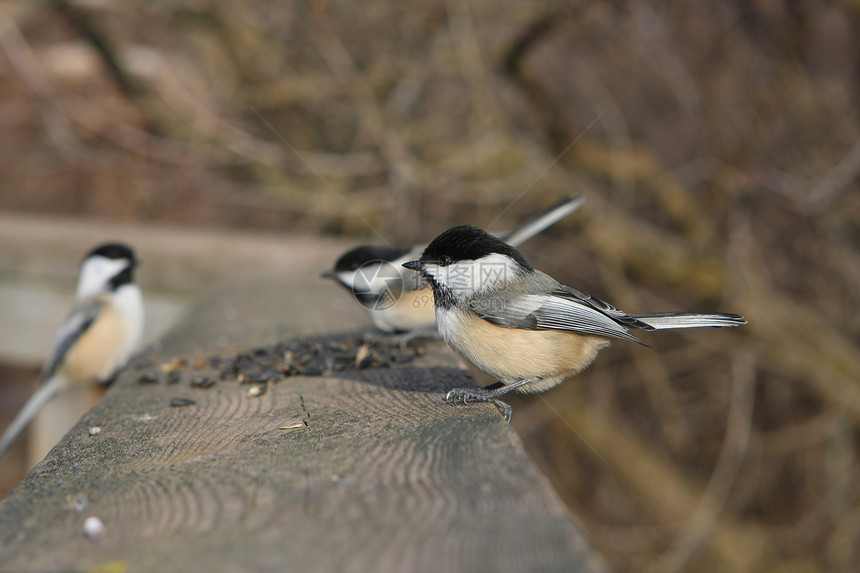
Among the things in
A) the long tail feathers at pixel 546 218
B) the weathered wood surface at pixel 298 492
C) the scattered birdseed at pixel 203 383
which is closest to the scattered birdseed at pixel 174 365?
the scattered birdseed at pixel 203 383

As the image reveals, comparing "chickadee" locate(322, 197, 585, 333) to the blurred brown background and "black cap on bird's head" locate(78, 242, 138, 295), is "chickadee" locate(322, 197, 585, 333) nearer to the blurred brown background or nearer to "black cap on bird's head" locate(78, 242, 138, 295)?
"black cap on bird's head" locate(78, 242, 138, 295)

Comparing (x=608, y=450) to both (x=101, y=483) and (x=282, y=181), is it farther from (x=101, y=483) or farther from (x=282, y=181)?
(x=101, y=483)

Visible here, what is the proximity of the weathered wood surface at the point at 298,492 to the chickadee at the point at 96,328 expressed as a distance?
147cm

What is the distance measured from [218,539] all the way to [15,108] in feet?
25.6

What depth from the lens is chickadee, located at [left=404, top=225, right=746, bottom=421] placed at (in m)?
1.85

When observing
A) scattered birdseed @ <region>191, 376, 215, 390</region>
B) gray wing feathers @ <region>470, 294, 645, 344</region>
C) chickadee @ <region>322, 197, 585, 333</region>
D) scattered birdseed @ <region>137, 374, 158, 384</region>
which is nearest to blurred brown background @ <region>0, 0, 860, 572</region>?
chickadee @ <region>322, 197, 585, 333</region>

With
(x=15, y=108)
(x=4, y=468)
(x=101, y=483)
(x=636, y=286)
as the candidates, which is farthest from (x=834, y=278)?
(x=15, y=108)

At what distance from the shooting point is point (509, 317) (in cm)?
186

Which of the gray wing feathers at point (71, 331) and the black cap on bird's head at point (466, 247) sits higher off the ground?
the black cap on bird's head at point (466, 247)

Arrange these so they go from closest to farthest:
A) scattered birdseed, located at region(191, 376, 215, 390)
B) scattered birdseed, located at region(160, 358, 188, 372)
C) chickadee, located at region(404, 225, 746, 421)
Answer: chickadee, located at region(404, 225, 746, 421) → scattered birdseed, located at region(191, 376, 215, 390) → scattered birdseed, located at region(160, 358, 188, 372)

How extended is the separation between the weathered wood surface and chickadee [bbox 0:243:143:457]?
1472mm

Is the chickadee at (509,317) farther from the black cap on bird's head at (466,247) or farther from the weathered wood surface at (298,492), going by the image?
the weathered wood surface at (298,492)

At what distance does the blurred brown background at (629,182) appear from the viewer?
165 inches

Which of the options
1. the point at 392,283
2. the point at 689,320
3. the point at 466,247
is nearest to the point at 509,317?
the point at 466,247
